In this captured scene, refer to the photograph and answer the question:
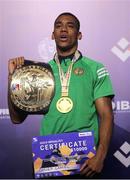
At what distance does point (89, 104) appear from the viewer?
254cm

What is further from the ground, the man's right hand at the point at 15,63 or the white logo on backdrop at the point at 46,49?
the white logo on backdrop at the point at 46,49

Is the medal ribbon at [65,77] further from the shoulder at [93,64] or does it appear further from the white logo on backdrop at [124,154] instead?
the white logo on backdrop at [124,154]

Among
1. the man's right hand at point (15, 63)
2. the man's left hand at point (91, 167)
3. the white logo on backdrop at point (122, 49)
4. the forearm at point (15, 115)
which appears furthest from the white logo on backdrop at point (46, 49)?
the man's left hand at point (91, 167)

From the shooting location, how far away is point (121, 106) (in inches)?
104

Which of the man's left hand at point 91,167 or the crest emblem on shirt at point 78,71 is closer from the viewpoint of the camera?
the man's left hand at point 91,167

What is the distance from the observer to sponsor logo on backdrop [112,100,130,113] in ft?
8.67

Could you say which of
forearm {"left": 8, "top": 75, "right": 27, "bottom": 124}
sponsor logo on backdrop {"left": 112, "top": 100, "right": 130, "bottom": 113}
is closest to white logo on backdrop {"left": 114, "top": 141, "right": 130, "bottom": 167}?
sponsor logo on backdrop {"left": 112, "top": 100, "right": 130, "bottom": 113}

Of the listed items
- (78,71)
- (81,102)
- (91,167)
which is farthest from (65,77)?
(91,167)

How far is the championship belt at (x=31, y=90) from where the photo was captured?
2582mm

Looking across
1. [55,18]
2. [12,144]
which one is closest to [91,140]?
[12,144]

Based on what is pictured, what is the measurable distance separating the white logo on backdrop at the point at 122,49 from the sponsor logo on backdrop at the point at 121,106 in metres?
0.32

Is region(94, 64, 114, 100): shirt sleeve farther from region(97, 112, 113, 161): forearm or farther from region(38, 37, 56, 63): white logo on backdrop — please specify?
region(38, 37, 56, 63): white logo on backdrop

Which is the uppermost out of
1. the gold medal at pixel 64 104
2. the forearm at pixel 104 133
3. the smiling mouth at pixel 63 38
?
the smiling mouth at pixel 63 38

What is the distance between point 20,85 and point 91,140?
650 mm
